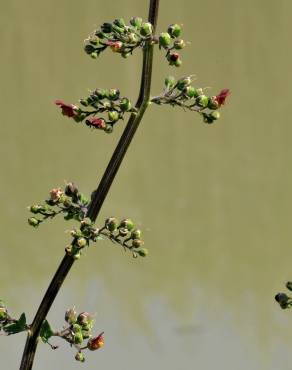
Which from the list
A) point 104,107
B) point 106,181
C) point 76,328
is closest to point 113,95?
point 104,107

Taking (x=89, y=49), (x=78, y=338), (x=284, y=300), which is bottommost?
(x=284, y=300)

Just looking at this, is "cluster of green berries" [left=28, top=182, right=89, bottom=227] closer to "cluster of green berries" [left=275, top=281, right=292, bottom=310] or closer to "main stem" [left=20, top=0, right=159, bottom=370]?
"main stem" [left=20, top=0, right=159, bottom=370]

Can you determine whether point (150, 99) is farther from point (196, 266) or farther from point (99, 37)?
point (196, 266)

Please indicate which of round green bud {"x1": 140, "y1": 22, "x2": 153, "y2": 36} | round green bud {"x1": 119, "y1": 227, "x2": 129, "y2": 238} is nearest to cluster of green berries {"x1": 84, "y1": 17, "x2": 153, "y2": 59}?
round green bud {"x1": 140, "y1": 22, "x2": 153, "y2": 36}

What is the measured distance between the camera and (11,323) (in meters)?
1.00

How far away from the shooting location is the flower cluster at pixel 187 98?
0.96m

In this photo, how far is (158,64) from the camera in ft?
12.8

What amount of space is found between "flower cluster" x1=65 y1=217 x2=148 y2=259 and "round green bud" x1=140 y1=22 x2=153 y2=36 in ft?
0.71

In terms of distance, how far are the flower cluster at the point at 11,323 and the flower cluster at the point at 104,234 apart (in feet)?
0.39

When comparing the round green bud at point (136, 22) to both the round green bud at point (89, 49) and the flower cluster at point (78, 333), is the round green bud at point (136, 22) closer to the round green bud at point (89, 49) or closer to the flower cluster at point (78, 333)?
the round green bud at point (89, 49)

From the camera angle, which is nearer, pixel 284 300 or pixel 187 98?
pixel 284 300

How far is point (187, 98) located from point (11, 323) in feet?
1.14

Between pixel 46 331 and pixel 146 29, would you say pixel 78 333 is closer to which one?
pixel 46 331

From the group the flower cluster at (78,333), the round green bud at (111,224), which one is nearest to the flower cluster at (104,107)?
the round green bud at (111,224)
